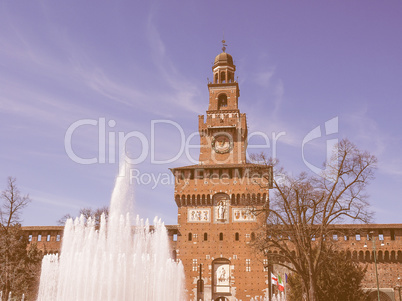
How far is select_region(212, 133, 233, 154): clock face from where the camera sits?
44281 millimetres

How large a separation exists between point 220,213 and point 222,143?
8.15m

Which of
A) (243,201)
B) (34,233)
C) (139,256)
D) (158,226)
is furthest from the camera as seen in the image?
(34,233)

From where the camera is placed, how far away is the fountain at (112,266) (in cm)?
2777

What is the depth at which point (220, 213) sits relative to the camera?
40.6 metres

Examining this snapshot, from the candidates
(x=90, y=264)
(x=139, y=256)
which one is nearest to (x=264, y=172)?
(x=139, y=256)

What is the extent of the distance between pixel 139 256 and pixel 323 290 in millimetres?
13485

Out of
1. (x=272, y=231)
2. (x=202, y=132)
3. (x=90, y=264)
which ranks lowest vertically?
(x=90, y=264)

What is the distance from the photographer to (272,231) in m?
24.1

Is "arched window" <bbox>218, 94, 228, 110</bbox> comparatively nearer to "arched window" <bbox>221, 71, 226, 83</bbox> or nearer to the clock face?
"arched window" <bbox>221, 71, 226, 83</bbox>

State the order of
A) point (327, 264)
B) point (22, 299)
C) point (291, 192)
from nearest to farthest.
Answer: point (291, 192) < point (327, 264) < point (22, 299)

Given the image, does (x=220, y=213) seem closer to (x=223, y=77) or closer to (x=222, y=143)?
(x=222, y=143)

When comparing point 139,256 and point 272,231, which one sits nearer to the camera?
point 272,231

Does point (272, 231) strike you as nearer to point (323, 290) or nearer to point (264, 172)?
point (264, 172)

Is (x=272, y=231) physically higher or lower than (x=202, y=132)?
lower
